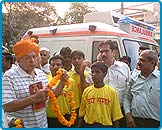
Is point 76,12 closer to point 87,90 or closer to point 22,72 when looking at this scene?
point 87,90

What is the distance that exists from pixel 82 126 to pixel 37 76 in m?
0.84

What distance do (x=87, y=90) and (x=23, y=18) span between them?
44.0ft

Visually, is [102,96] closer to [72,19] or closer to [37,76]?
[37,76]

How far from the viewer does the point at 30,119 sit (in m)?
2.91

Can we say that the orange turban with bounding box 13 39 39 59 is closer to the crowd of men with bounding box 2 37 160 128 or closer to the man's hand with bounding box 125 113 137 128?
the crowd of men with bounding box 2 37 160 128

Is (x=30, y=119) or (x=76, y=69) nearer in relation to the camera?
(x=30, y=119)

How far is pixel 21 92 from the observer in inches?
110

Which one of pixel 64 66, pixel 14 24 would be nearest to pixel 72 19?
pixel 14 24

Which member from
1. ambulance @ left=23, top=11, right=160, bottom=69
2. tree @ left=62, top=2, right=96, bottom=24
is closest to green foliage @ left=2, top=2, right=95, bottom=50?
tree @ left=62, top=2, right=96, bottom=24

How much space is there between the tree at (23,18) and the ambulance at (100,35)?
22.9ft

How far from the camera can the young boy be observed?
130 inches

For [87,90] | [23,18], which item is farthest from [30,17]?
[87,90]

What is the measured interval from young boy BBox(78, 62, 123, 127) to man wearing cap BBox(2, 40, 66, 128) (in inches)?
21.8

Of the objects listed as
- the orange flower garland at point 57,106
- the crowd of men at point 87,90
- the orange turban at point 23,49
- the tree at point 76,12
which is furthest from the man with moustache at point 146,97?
the tree at point 76,12
